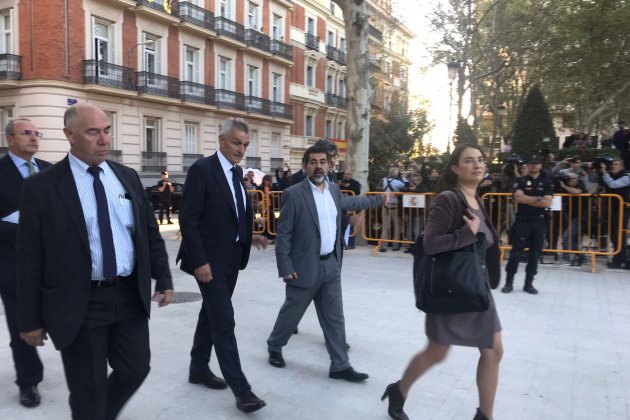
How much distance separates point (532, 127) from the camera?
704 inches

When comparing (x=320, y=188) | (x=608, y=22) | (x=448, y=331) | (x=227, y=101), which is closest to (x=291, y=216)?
(x=320, y=188)

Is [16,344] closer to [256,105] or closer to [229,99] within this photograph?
[229,99]

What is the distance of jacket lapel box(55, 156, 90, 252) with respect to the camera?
8.77ft

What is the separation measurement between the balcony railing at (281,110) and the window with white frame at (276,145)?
1374 millimetres

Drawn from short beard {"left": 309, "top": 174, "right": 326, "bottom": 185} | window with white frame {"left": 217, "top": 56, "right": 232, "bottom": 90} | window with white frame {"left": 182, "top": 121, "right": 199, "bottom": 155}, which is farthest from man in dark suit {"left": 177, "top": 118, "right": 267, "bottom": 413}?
window with white frame {"left": 217, "top": 56, "right": 232, "bottom": 90}

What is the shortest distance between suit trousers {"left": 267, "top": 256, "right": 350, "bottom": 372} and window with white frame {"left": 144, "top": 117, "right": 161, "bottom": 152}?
23.4 meters

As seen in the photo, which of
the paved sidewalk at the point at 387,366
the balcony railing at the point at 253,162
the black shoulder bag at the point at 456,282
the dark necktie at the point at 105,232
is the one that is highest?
the balcony railing at the point at 253,162

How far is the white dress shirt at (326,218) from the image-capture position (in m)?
4.48

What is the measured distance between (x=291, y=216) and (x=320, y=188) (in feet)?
1.11

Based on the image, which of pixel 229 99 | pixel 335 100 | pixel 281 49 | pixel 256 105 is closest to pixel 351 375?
pixel 229 99

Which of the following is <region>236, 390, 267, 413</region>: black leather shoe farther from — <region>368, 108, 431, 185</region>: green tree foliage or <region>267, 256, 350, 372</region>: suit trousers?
<region>368, 108, 431, 185</region>: green tree foliage

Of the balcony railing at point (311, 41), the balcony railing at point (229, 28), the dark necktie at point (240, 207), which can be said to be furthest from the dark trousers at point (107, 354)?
the balcony railing at point (311, 41)

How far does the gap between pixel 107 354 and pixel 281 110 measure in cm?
3434

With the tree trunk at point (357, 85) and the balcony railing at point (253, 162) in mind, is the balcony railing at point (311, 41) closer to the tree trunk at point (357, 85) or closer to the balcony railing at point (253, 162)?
the balcony railing at point (253, 162)
